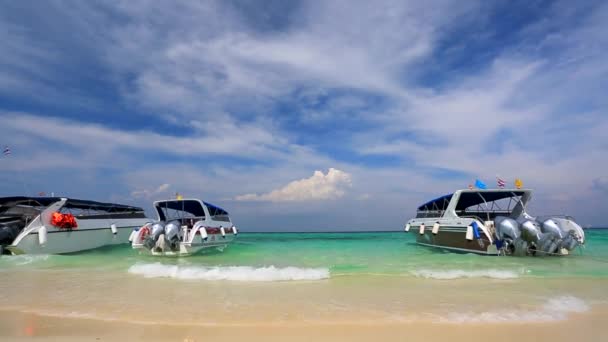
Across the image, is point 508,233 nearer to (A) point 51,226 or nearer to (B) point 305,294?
(B) point 305,294

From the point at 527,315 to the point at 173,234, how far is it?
1388 cm

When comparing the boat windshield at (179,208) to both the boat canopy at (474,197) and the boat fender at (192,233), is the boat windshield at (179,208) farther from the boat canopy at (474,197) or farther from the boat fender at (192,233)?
the boat canopy at (474,197)

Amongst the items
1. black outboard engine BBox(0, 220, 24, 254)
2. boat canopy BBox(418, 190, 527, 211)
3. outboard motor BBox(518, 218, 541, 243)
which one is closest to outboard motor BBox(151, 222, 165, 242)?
black outboard engine BBox(0, 220, 24, 254)

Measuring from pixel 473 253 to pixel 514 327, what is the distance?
11.6m

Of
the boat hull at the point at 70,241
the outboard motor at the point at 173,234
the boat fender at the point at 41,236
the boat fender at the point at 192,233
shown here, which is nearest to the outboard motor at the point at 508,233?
the boat fender at the point at 192,233

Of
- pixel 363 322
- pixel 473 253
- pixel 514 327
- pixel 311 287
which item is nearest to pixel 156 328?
pixel 363 322

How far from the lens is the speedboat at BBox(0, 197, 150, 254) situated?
607 inches

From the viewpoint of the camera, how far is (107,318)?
5.24 metres

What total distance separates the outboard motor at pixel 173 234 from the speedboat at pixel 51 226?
18.6 feet

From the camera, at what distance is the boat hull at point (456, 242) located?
47.9ft

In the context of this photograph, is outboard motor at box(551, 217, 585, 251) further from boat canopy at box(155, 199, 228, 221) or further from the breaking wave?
boat canopy at box(155, 199, 228, 221)

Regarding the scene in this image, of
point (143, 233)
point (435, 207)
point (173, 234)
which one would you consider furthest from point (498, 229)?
point (143, 233)

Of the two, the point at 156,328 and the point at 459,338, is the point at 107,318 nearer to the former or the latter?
the point at 156,328

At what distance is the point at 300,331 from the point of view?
466 cm
